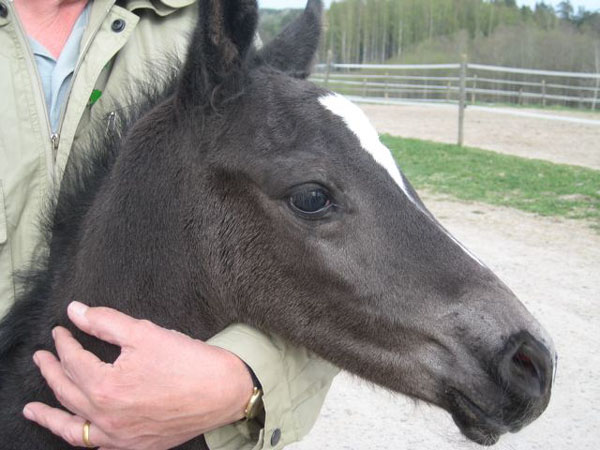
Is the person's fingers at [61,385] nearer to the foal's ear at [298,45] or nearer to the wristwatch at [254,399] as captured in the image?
the wristwatch at [254,399]

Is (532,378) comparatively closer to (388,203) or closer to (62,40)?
(388,203)

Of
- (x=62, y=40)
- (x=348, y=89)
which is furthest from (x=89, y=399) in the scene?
(x=348, y=89)

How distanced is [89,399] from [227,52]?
0.96 metres

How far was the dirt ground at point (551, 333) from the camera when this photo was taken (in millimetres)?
3719

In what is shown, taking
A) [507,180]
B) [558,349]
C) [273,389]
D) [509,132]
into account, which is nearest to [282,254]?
[273,389]

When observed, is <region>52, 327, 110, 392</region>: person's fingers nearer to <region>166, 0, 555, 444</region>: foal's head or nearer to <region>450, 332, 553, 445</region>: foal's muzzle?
<region>166, 0, 555, 444</region>: foal's head

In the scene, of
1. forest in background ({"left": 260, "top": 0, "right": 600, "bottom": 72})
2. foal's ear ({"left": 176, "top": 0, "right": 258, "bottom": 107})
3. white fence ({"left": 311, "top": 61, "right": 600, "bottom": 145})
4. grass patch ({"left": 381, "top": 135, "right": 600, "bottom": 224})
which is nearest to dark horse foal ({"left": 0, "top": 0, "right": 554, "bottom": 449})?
foal's ear ({"left": 176, "top": 0, "right": 258, "bottom": 107})

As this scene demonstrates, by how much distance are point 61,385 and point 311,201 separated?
0.79 m

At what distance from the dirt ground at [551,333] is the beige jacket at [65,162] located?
0.23m

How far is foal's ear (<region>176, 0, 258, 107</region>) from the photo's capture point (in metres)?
1.68

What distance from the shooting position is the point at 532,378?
1582 mm

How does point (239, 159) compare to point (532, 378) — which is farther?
point (239, 159)

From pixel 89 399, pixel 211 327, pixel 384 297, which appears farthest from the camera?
pixel 211 327

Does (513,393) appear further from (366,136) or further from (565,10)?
(565,10)
